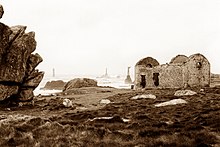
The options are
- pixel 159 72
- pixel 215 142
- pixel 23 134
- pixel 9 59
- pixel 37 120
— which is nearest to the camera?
pixel 215 142

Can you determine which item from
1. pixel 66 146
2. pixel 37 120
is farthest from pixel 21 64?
pixel 66 146

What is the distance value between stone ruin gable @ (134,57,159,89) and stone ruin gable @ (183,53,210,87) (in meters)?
8.54

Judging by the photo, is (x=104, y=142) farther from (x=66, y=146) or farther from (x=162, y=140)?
(x=162, y=140)

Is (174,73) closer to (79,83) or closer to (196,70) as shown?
(196,70)

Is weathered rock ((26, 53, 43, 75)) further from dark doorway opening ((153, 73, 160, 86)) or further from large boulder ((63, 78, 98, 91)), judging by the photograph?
large boulder ((63, 78, 98, 91))

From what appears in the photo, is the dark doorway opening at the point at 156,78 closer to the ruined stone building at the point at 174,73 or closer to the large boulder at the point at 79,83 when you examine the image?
the ruined stone building at the point at 174,73

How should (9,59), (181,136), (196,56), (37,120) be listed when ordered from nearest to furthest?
(181,136), (37,120), (9,59), (196,56)

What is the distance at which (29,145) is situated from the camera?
11844 mm

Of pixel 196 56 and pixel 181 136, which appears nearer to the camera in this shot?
pixel 181 136

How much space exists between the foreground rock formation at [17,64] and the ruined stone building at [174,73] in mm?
23896

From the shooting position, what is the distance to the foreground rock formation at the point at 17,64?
3002cm

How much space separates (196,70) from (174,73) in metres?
4.08

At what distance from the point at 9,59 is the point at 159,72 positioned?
28926mm

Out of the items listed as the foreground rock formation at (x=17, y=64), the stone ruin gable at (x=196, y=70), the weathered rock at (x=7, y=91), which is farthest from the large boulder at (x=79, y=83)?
the weathered rock at (x=7, y=91)
